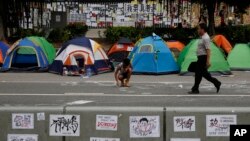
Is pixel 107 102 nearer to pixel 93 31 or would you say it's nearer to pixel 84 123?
pixel 84 123

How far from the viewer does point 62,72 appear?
59.5 ft

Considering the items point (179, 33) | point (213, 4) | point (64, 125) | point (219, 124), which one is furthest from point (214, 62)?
point (64, 125)

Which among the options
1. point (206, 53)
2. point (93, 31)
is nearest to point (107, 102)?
point (206, 53)

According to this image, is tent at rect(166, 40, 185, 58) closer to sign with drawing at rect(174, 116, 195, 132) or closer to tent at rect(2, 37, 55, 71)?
tent at rect(2, 37, 55, 71)

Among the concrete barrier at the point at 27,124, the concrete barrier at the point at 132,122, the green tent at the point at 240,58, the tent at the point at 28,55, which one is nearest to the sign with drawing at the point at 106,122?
the concrete barrier at the point at 132,122

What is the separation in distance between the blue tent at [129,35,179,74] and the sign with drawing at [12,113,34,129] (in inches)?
440

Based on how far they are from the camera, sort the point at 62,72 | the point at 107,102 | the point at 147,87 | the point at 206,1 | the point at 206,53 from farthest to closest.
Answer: the point at 206,1, the point at 62,72, the point at 147,87, the point at 206,53, the point at 107,102

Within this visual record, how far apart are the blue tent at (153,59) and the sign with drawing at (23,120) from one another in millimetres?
11170

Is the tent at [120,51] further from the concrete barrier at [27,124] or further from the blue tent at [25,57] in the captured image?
the concrete barrier at [27,124]

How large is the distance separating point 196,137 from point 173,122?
1.21 feet

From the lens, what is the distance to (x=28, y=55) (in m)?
19.4

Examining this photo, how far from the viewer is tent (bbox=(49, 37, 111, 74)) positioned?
18.0m

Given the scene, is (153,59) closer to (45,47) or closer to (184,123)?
(45,47)

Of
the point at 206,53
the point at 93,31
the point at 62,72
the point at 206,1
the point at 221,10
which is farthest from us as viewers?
the point at 93,31
